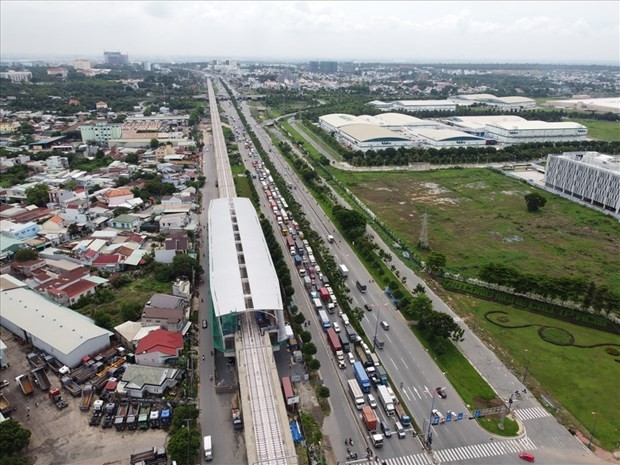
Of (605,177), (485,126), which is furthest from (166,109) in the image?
(605,177)

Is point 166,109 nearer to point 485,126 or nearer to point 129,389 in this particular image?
point 485,126

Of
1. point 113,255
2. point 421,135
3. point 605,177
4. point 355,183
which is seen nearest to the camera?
point 113,255

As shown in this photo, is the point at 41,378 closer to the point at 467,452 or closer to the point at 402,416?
the point at 402,416

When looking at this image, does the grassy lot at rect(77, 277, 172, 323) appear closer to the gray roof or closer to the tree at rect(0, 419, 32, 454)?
the gray roof

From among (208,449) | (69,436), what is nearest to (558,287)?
(208,449)

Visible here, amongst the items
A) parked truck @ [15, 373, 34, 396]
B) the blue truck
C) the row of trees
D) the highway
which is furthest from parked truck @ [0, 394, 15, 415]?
the row of trees

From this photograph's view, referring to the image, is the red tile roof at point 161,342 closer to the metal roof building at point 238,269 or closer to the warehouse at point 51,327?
the warehouse at point 51,327

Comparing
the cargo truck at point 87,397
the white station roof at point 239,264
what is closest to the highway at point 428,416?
the white station roof at point 239,264
